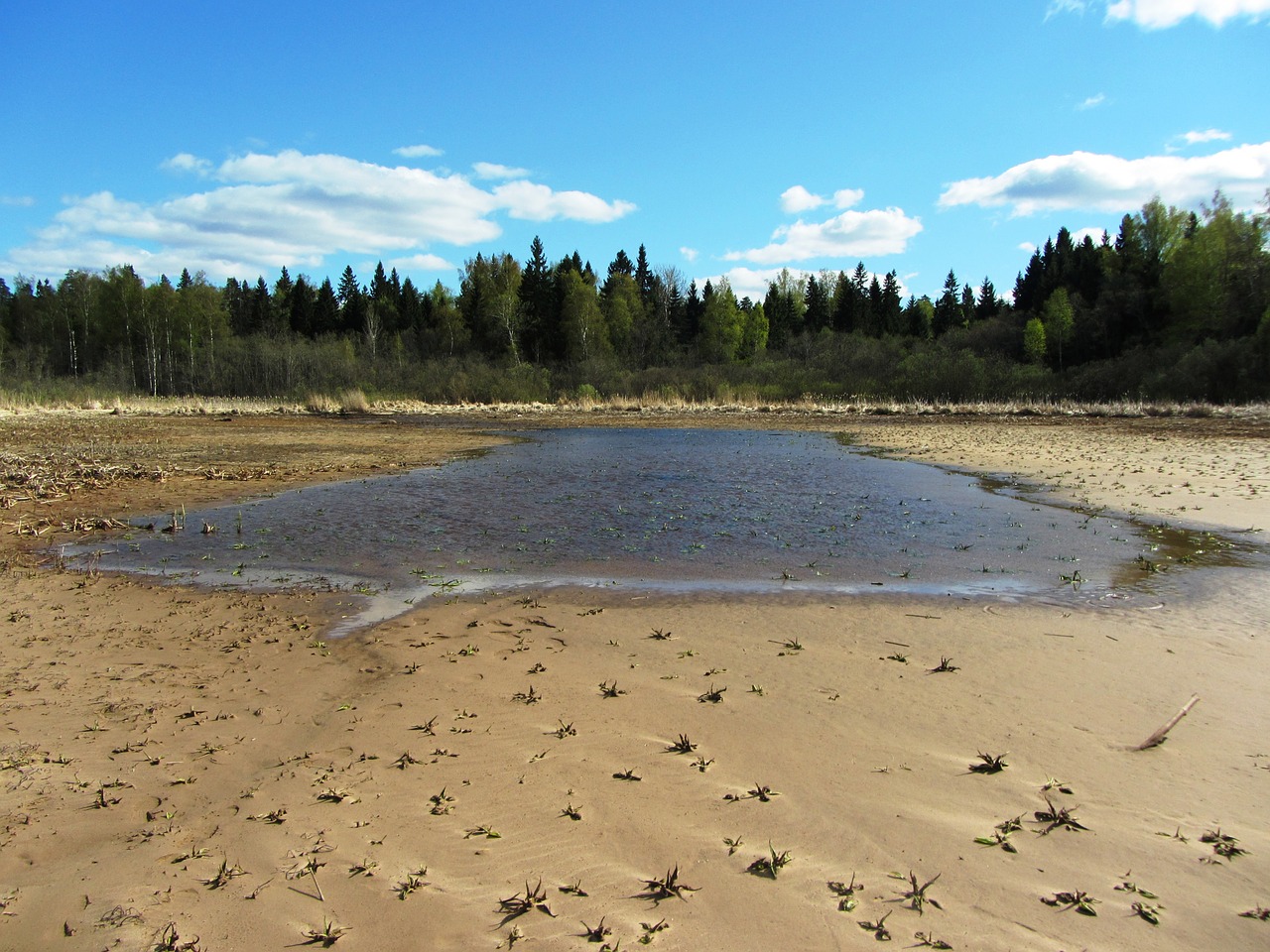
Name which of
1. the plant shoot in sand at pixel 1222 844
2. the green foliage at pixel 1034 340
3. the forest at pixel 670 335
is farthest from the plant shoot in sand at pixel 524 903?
the green foliage at pixel 1034 340

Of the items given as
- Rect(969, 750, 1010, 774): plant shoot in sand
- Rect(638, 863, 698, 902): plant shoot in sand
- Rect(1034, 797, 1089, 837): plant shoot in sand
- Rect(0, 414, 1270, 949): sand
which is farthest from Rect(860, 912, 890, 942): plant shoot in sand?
Rect(969, 750, 1010, 774): plant shoot in sand

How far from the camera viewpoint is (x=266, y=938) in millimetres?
2844

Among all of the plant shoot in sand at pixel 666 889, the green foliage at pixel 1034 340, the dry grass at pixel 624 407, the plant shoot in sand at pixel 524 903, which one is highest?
the green foliage at pixel 1034 340

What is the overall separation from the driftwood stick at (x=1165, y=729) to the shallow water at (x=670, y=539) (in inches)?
116

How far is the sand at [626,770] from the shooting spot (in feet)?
9.77

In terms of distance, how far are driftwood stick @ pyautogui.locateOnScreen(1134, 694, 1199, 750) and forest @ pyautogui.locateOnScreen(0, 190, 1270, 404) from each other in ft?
143

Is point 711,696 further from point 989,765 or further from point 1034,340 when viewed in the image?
point 1034,340

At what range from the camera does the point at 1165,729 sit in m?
4.45

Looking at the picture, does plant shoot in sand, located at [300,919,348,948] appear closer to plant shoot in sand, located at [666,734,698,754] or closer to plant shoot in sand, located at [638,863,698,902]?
plant shoot in sand, located at [638,863,698,902]

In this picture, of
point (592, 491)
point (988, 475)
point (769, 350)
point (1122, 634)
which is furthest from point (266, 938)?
point (769, 350)

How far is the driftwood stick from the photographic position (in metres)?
→ 4.31

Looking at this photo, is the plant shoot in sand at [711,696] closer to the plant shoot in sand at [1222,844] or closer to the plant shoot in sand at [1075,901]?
the plant shoot in sand at [1075,901]

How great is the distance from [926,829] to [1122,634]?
152 inches

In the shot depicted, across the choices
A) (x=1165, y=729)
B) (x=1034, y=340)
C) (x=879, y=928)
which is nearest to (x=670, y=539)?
(x=1165, y=729)
